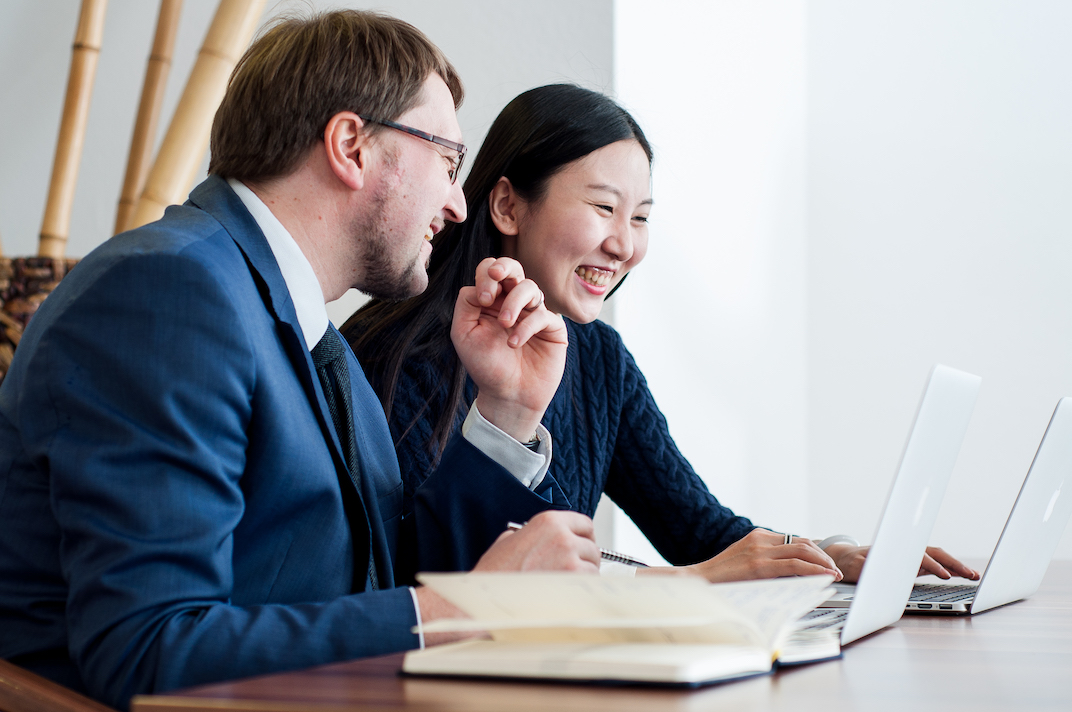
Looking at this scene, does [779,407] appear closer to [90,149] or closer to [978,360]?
[978,360]

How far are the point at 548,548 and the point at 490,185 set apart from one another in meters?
1.07

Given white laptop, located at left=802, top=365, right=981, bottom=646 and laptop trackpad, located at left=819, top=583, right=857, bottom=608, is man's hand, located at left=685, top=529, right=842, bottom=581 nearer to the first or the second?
laptop trackpad, located at left=819, top=583, right=857, bottom=608

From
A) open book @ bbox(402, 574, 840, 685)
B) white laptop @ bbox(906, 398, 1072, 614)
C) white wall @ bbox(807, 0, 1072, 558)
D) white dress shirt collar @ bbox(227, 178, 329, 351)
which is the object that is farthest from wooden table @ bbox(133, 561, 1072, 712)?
white wall @ bbox(807, 0, 1072, 558)

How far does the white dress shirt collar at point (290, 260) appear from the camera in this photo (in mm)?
995

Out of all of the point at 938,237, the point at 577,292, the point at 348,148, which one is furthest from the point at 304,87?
the point at 938,237

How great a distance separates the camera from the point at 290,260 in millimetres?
997

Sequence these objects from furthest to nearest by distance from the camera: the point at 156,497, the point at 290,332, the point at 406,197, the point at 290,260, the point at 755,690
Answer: the point at 406,197
the point at 290,260
the point at 290,332
the point at 156,497
the point at 755,690

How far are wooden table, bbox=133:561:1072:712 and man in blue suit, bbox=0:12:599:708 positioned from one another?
0.16m

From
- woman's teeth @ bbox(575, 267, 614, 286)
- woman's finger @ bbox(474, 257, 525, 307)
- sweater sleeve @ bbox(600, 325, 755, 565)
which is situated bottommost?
sweater sleeve @ bbox(600, 325, 755, 565)

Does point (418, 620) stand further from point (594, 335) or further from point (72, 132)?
point (72, 132)

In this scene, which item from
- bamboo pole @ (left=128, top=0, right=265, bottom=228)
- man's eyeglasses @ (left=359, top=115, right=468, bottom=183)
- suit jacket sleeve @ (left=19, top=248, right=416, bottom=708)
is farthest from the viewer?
bamboo pole @ (left=128, top=0, right=265, bottom=228)

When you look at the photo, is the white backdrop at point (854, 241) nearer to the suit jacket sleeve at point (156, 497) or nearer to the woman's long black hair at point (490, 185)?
the woman's long black hair at point (490, 185)

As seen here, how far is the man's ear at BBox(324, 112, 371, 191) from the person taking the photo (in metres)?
1.05

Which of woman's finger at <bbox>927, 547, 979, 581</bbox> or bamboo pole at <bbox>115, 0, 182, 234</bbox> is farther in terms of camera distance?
bamboo pole at <bbox>115, 0, 182, 234</bbox>
